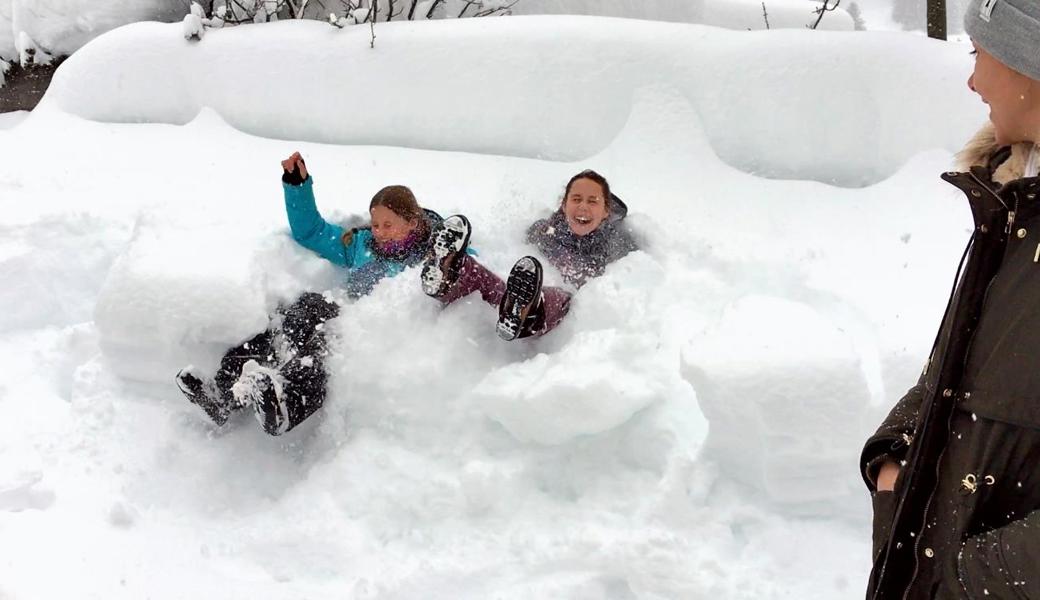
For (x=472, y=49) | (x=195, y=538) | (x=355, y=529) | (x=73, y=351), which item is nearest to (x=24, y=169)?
(x=73, y=351)

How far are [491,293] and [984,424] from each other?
2331 mm

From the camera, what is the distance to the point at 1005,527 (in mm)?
925

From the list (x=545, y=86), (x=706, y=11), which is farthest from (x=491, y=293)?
(x=706, y=11)

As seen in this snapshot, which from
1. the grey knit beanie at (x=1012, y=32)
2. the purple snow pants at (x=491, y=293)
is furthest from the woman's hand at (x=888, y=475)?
the purple snow pants at (x=491, y=293)

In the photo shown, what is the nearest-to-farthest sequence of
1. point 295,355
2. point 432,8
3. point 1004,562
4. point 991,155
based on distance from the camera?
point 1004,562 → point 991,155 → point 295,355 → point 432,8

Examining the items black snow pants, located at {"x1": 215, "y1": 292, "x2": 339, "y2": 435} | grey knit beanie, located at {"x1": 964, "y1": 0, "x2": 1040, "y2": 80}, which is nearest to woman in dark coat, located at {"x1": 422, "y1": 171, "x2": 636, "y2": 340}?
black snow pants, located at {"x1": 215, "y1": 292, "x2": 339, "y2": 435}

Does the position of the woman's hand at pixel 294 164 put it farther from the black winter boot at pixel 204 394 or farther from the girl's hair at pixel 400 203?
the black winter boot at pixel 204 394

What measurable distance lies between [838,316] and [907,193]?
1157 millimetres

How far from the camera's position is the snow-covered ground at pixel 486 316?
2.31 meters

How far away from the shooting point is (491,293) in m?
3.17

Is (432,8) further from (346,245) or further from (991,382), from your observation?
(991,382)

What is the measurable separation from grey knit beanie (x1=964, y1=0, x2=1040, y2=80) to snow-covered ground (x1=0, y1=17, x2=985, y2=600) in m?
1.49

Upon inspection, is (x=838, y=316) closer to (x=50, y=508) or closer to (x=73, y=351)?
(x=50, y=508)

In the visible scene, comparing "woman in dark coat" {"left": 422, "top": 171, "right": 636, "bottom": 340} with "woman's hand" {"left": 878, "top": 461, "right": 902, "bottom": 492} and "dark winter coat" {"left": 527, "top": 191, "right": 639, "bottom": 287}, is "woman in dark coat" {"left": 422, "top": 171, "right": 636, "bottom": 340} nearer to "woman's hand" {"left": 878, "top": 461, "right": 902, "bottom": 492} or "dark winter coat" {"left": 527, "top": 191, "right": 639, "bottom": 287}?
"dark winter coat" {"left": 527, "top": 191, "right": 639, "bottom": 287}
